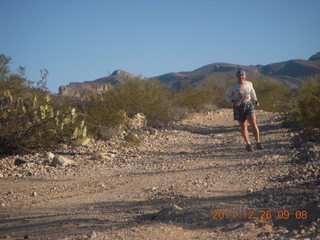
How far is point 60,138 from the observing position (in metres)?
9.34

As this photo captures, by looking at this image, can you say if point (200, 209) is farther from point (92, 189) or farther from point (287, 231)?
point (92, 189)

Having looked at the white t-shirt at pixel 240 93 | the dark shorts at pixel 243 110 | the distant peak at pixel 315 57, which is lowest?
the dark shorts at pixel 243 110

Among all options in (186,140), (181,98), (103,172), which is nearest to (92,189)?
(103,172)

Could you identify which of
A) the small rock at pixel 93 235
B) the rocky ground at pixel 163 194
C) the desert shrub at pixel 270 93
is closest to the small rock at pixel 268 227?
the rocky ground at pixel 163 194

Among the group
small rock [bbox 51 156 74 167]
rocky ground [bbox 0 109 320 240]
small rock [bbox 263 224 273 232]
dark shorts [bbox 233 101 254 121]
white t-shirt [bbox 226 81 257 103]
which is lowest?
small rock [bbox 263 224 273 232]

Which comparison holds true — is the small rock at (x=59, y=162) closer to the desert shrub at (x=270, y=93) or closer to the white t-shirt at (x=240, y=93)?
the white t-shirt at (x=240, y=93)

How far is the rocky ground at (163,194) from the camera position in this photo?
359cm

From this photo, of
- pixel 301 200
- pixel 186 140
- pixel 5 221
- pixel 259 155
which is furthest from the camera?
pixel 186 140

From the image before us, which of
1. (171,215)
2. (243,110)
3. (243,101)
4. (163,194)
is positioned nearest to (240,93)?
(243,101)

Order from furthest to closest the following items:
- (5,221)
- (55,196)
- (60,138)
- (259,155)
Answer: (60,138) → (259,155) → (55,196) → (5,221)

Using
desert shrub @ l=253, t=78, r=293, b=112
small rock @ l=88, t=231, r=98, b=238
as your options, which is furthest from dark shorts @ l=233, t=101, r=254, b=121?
desert shrub @ l=253, t=78, r=293, b=112

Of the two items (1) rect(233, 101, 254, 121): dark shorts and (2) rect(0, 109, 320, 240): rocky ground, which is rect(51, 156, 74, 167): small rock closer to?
(2) rect(0, 109, 320, 240): rocky ground

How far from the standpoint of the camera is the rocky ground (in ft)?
11.8

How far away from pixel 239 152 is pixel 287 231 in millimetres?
5278
